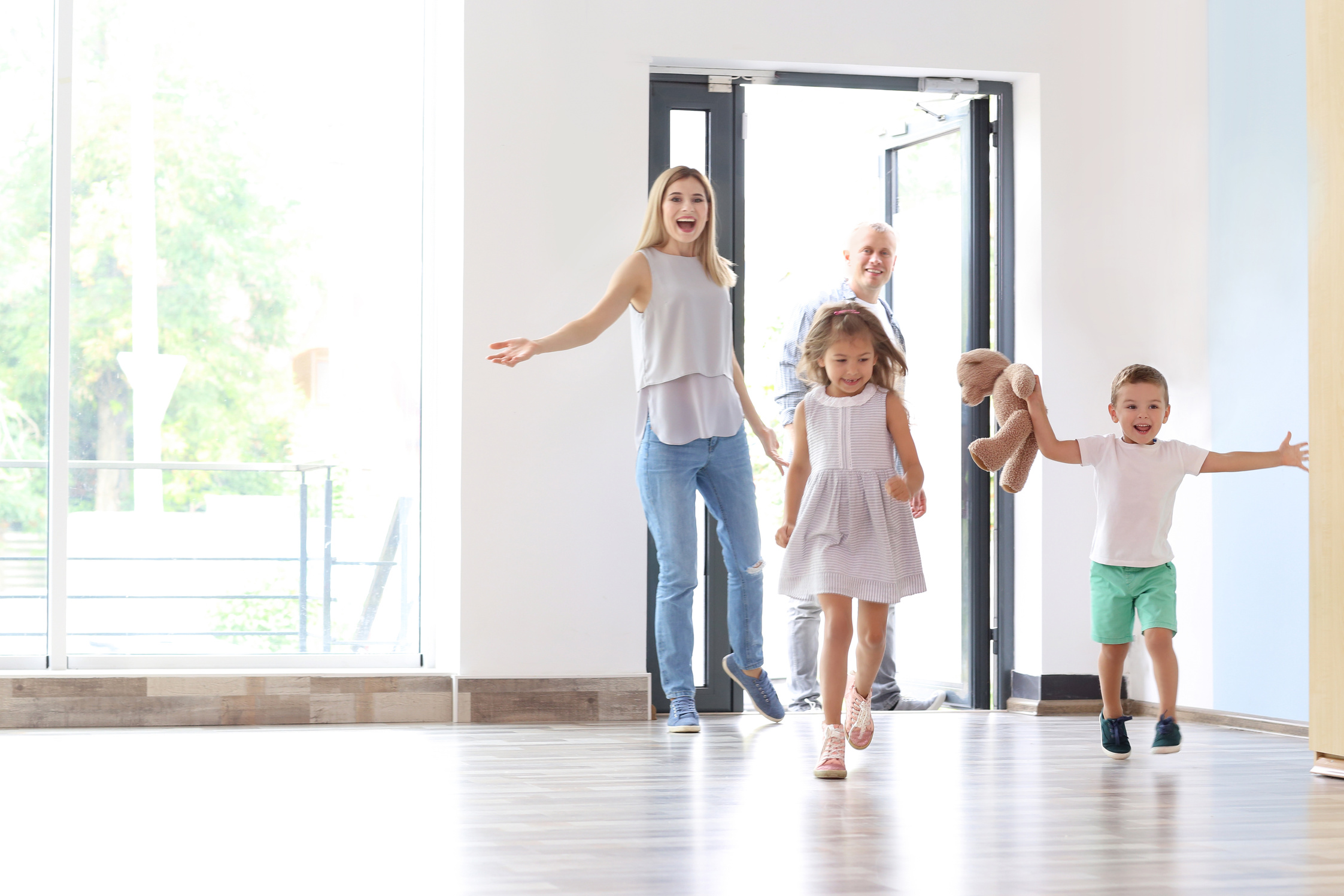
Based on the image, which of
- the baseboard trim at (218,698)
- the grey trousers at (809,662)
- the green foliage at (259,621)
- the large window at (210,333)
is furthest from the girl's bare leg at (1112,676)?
the green foliage at (259,621)

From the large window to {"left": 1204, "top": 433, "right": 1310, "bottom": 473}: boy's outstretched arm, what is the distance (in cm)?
215

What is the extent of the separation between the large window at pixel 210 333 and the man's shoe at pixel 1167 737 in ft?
6.55

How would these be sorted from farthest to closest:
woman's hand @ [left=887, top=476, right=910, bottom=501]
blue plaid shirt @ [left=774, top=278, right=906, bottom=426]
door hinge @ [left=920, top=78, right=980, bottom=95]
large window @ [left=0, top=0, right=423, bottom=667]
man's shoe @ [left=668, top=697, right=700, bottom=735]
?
door hinge @ [left=920, top=78, right=980, bottom=95] < blue plaid shirt @ [left=774, top=278, right=906, bottom=426] < large window @ [left=0, top=0, right=423, bottom=667] < man's shoe @ [left=668, top=697, right=700, bottom=735] < woman's hand @ [left=887, top=476, right=910, bottom=501]

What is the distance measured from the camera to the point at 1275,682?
11.7ft

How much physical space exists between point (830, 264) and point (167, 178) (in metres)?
3.54

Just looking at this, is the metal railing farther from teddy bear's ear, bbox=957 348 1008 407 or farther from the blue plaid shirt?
teddy bear's ear, bbox=957 348 1008 407

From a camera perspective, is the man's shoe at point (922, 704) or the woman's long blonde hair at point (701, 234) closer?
the woman's long blonde hair at point (701, 234)

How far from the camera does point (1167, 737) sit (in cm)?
307

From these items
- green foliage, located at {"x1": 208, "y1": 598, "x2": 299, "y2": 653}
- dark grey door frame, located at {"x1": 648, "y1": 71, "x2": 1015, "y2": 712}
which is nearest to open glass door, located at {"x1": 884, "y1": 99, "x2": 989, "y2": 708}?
dark grey door frame, located at {"x1": 648, "y1": 71, "x2": 1015, "y2": 712}

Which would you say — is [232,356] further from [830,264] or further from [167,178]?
[830,264]

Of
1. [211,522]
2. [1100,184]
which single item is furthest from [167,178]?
[1100,184]

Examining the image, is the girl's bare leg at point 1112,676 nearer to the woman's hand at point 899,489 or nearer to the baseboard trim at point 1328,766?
the baseboard trim at point 1328,766

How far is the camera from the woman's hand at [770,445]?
372 centimetres

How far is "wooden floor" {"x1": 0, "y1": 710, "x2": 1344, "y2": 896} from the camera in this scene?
1.79 metres
